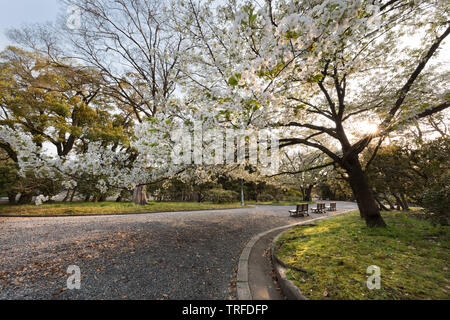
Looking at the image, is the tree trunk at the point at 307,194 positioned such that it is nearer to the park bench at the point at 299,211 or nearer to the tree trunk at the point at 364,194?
the park bench at the point at 299,211

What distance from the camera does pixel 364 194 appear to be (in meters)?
6.51

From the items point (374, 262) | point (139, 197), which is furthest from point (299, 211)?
point (139, 197)

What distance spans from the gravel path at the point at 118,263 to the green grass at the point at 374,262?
180 centimetres

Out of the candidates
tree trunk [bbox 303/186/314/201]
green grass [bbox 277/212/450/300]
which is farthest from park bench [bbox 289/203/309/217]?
tree trunk [bbox 303/186/314/201]

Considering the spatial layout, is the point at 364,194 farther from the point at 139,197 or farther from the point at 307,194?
the point at 307,194

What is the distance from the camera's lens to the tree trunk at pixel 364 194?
635 cm

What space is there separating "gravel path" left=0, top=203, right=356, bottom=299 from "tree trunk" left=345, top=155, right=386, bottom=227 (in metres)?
5.30

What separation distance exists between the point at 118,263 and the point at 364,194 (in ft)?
29.6

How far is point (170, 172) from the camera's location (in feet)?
19.8

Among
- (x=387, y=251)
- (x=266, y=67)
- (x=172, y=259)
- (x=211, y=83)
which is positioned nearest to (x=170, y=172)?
(x=172, y=259)

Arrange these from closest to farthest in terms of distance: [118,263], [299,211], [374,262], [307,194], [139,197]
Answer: [374,262] → [118,263] → [299,211] → [139,197] → [307,194]

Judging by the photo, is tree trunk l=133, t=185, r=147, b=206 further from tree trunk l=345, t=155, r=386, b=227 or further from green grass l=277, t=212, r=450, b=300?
tree trunk l=345, t=155, r=386, b=227

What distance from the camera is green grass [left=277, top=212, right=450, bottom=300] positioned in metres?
2.71

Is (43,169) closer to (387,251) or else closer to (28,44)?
(387,251)
